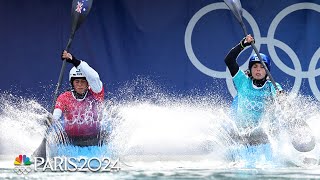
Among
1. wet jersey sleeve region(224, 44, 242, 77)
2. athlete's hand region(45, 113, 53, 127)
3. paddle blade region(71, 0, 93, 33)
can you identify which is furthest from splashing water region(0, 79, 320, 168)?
paddle blade region(71, 0, 93, 33)

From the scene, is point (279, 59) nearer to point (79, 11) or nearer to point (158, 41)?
point (158, 41)

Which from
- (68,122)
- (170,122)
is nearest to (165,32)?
(170,122)

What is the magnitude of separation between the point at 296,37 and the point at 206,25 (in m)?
0.95

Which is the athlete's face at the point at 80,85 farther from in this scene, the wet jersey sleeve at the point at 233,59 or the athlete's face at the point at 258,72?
the athlete's face at the point at 258,72

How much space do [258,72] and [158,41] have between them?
1877mm

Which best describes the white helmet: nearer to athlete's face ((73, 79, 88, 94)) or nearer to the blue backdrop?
athlete's face ((73, 79, 88, 94))

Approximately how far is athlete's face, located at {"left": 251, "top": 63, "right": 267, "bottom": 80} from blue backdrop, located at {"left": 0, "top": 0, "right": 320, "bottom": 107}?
1649 mm

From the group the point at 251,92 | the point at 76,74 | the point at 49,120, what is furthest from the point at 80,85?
the point at 251,92

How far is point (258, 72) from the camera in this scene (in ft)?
18.2

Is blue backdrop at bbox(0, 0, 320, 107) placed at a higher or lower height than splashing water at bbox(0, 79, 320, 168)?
higher

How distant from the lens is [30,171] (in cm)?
286

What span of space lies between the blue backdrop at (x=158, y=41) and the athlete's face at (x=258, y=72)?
1.65 m

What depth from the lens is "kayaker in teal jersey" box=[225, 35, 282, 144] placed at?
17.9 feet

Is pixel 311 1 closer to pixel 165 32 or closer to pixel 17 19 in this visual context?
pixel 165 32
